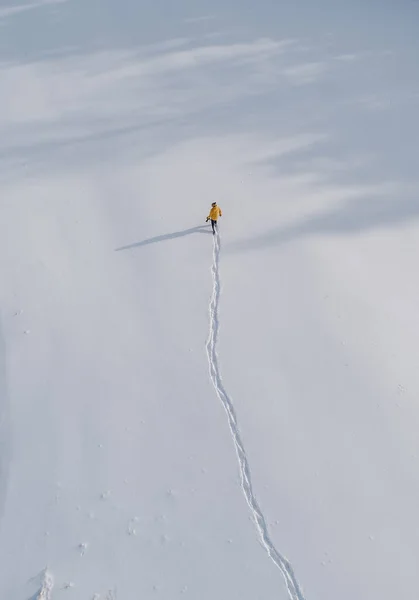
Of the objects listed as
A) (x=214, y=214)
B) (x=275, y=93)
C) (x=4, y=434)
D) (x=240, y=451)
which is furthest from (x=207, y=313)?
(x=275, y=93)

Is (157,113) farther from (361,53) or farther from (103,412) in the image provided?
(103,412)

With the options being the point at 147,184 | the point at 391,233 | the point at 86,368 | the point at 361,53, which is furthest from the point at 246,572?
the point at 361,53

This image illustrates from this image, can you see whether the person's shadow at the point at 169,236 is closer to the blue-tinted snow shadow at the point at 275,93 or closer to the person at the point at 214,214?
the blue-tinted snow shadow at the point at 275,93

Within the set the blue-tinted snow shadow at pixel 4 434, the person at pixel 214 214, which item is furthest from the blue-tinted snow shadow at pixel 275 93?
the blue-tinted snow shadow at pixel 4 434

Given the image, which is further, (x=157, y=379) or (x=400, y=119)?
(x=400, y=119)

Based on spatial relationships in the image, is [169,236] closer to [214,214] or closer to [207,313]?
[214,214]
